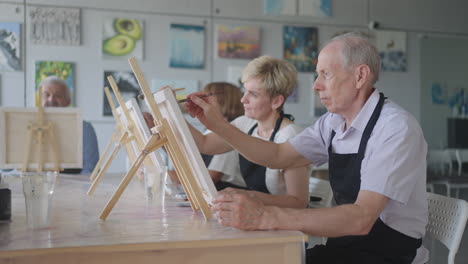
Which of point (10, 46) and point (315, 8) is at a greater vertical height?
point (315, 8)

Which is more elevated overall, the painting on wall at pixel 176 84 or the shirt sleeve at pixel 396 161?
the painting on wall at pixel 176 84

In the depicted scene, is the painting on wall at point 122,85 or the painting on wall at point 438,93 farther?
the painting on wall at point 438,93

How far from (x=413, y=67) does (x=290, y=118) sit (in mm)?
3777

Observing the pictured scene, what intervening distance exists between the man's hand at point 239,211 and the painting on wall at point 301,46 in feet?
13.5

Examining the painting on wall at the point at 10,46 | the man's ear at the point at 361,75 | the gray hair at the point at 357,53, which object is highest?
the painting on wall at the point at 10,46

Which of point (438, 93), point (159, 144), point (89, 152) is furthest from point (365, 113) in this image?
point (438, 93)

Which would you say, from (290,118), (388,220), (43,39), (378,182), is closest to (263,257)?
(378,182)

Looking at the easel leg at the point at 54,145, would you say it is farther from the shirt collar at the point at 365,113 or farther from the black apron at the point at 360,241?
the shirt collar at the point at 365,113

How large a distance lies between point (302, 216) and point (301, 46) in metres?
4.18

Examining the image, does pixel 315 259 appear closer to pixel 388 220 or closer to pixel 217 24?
pixel 388 220

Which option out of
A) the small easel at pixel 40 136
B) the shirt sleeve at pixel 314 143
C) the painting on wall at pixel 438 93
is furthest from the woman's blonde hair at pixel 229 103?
the painting on wall at pixel 438 93

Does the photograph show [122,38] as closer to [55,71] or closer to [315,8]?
[55,71]

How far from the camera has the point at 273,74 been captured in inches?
97.3

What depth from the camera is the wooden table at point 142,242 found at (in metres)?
1.12
